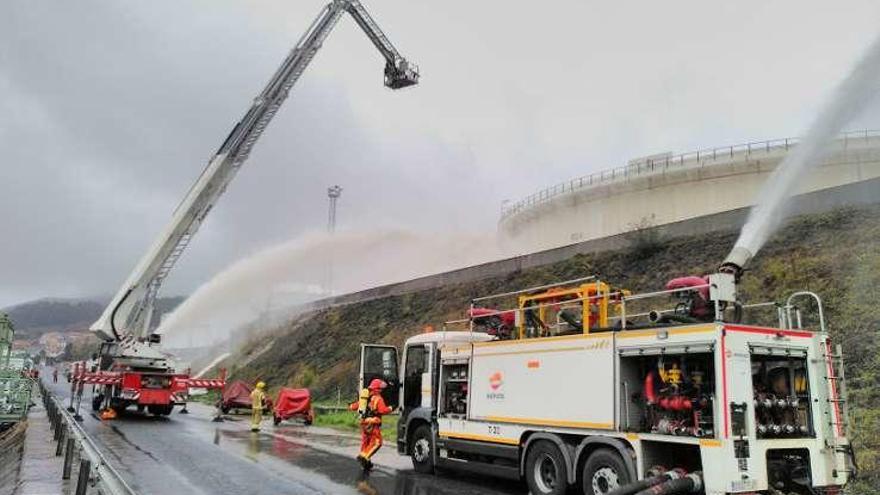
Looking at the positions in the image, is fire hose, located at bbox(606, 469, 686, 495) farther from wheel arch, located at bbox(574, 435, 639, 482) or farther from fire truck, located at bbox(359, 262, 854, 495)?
wheel arch, located at bbox(574, 435, 639, 482)

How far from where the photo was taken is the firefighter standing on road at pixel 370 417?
11594 mm

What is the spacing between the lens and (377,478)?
36.3 ft

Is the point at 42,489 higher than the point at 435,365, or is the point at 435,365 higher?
the point at 435,365

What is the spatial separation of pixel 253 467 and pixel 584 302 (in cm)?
700

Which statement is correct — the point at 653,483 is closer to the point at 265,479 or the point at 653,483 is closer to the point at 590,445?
the point at 590,445

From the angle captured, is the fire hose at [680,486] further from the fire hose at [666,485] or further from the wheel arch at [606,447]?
the wheel arch at [606,447]

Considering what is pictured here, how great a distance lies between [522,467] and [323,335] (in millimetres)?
31872

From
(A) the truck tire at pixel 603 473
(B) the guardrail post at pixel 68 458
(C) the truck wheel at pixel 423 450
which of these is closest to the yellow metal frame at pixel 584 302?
(A) the truck tire at pixel 603 473

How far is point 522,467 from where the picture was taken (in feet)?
30.9

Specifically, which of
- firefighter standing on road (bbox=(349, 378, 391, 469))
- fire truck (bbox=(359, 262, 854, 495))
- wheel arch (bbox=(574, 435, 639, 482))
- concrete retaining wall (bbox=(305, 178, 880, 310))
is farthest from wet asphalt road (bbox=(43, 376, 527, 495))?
concrete retaining wall (bbox=(305, 178, 880, 310))

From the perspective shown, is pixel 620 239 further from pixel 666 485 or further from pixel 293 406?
pixel 666 485

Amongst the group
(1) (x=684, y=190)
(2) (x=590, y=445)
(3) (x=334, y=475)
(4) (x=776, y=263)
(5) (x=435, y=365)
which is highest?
(1) (x=684, y=190)

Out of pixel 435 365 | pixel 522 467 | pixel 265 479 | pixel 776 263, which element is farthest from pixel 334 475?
pixel 776 263

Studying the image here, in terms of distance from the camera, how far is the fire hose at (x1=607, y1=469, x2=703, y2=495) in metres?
6.92
